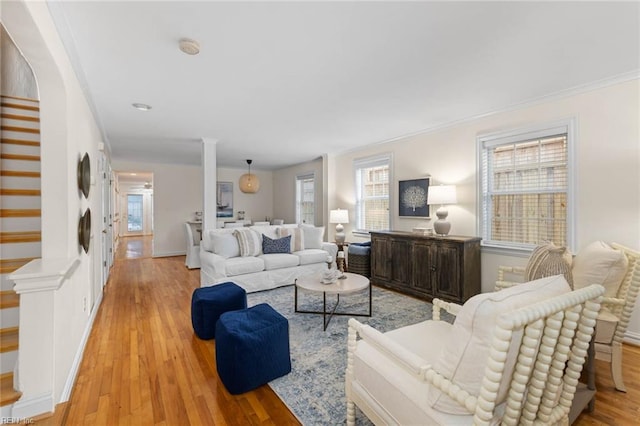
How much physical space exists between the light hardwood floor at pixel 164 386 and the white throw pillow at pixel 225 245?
3.33 feet

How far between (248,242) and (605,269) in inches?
156

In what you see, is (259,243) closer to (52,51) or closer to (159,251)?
(52,51)

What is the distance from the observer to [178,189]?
25.4 ft

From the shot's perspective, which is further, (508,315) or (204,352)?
(204,352)

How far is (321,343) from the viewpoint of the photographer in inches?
104

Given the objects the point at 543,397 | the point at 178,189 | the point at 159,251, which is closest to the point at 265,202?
the point at 178,189

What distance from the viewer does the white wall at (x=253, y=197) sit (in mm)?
8438

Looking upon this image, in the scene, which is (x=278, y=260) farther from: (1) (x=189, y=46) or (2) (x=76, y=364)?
(1) (x=189, y=46)

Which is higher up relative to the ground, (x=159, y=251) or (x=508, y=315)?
(x=508, y=315)

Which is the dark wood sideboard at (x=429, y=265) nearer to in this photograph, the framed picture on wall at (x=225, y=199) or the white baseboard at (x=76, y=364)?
the white baseboard at (x=76, y=364)

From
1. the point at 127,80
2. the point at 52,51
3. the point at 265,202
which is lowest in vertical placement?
the point at 265,202

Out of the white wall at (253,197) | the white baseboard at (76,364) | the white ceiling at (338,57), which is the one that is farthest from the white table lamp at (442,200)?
the white wall at (253,197)

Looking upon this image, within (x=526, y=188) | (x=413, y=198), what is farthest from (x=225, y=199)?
(x=526, y=188)

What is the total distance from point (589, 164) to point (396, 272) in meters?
2.50
